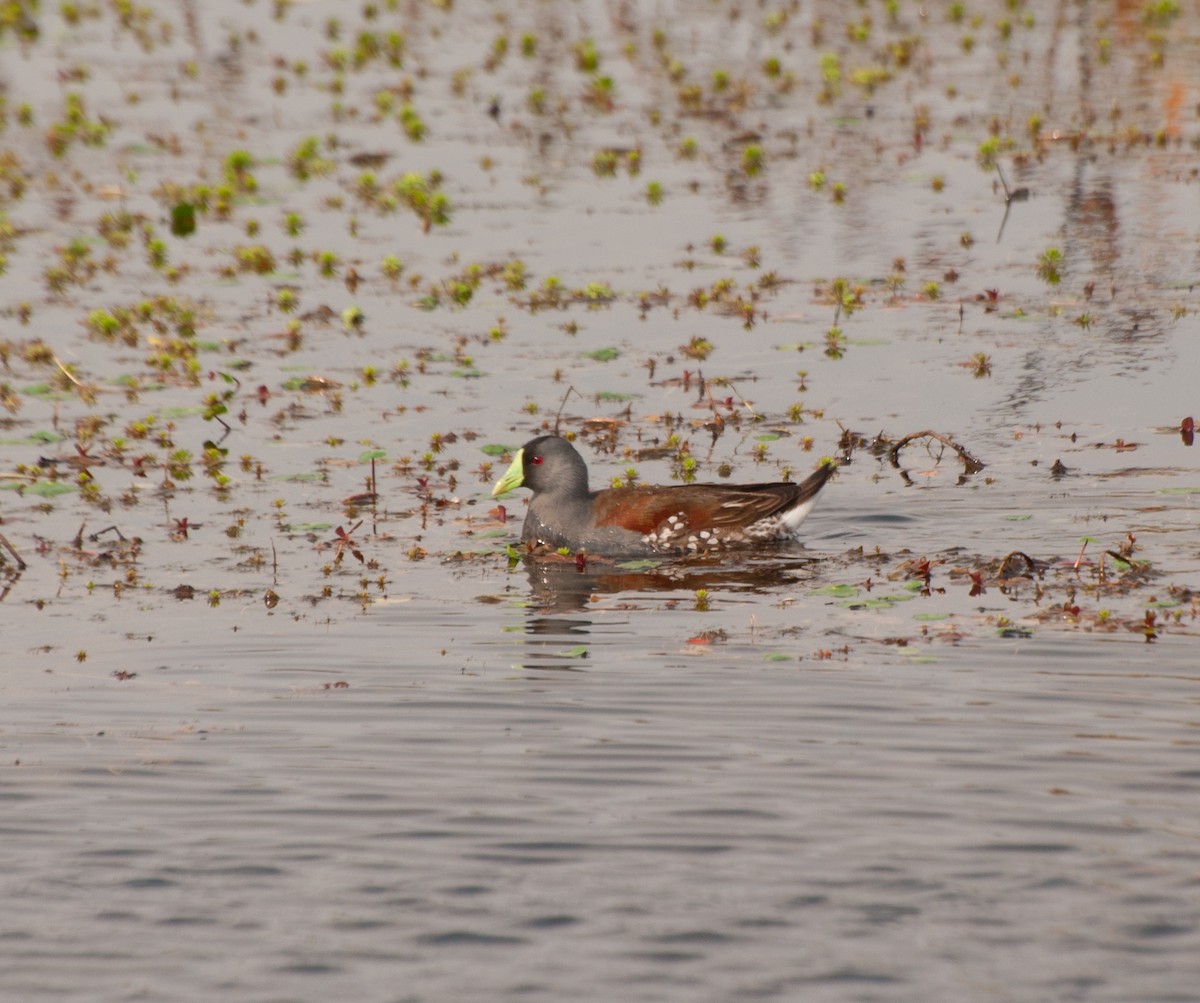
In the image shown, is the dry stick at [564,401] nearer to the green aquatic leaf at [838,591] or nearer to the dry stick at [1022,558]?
the green aquatic leaf at [838,591]

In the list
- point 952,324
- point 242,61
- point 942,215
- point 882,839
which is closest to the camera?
point 882,839

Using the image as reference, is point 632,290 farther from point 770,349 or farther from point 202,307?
point 202,307

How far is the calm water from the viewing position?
→ 7.10 metres

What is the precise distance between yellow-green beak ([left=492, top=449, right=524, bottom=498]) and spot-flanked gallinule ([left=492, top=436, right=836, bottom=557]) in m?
0.02

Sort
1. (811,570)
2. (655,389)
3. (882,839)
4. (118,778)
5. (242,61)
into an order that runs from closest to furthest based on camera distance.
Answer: (882,839), (118,778), (811,570), (655,389), (242,61)

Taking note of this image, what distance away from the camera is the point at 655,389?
638 inches

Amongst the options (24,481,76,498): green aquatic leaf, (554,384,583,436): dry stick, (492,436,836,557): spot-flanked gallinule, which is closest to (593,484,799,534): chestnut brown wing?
(492,436,836,557): spot-flanked gallinule

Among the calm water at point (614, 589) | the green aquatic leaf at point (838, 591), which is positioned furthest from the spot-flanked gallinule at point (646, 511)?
the green aquatic leaf at point (838, 591)

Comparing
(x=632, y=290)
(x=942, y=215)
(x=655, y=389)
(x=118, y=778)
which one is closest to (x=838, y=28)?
(x=942, y=215)

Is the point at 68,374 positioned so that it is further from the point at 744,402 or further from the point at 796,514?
the point at 796,514

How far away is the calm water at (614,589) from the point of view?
7102 millimetres

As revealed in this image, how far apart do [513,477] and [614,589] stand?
1.58 m

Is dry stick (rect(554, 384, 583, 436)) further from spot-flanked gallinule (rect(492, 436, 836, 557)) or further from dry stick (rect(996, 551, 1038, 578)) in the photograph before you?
dry stick (rect(996, 551, 1038, 578))

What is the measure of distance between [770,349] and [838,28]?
18.8 m
